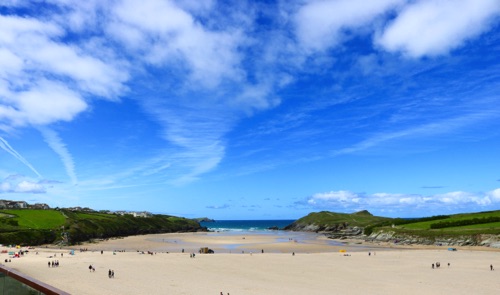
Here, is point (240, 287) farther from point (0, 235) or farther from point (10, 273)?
point (0, 235)

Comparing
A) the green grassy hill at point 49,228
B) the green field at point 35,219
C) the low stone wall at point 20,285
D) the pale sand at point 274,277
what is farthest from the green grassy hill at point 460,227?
the green field at point 35,219

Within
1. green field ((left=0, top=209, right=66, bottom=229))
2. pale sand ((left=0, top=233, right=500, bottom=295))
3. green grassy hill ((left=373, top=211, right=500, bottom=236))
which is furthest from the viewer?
green field ((left=0, top=209, right=66, bottom=229))

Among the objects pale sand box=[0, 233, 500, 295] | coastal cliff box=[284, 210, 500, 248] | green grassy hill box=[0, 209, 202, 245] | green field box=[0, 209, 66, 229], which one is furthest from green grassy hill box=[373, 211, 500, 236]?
green field box=[0, 209, 66, 229]

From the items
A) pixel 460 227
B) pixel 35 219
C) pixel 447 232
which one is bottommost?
pixel 447 232

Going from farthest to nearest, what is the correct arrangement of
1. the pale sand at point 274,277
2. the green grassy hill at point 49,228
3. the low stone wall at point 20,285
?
the green grassy hill at point 49,228 → the pale sand at point 274,277 → the low stone wall at point 20,285

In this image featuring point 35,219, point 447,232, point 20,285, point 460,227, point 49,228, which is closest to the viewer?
point 20,285

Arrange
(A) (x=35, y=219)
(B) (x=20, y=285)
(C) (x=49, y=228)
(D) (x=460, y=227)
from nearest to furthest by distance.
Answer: (B) (x=20, y=285) < (D) (x=460, y=227) < (C) (x=49, y=228) < (A) (x=35, y=219)

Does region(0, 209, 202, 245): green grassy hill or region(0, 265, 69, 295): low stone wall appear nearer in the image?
region(0, 265, 69, 295): low stone wall

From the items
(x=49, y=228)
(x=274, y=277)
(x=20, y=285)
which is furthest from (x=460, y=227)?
(x=20, y=285)

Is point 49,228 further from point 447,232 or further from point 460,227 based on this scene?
point 460,227

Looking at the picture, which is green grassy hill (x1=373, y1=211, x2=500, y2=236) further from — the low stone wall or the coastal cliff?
the low stone wall

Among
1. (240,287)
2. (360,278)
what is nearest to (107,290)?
(240,287)

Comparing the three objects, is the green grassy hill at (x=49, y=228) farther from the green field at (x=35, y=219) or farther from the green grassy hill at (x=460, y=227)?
the green grassy hill at (x=460, y=227)

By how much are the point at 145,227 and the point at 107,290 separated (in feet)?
506
